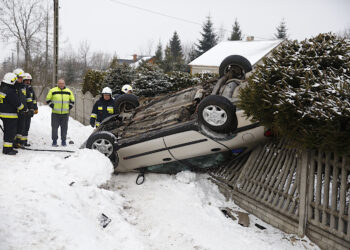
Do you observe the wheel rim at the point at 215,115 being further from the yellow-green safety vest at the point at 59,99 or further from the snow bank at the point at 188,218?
the yellow-green safety vest at the point at 59,99

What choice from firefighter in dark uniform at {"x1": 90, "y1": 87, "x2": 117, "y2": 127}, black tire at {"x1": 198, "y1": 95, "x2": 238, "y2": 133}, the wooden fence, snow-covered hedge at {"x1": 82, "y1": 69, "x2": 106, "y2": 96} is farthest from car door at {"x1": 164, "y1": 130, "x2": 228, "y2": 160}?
snow-covered hedge at {"x1": 82, "y1": 69, "x2": 106, "y2": 96}

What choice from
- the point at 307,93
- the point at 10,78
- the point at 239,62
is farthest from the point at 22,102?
the point at 307,93

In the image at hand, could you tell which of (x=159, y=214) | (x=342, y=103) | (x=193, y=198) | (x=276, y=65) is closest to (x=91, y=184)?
(x=159, y=214)

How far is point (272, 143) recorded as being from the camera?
15.5 ft

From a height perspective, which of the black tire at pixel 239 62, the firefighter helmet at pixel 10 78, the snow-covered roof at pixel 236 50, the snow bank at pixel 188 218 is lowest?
the snow bank at pixel 188 218

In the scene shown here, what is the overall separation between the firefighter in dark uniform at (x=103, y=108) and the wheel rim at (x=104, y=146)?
205 centimetres

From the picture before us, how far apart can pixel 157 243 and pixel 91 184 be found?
1421 millimetres

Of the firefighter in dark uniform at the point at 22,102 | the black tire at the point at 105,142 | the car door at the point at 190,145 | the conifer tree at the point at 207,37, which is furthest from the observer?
the conifer tree at the point at 207,37

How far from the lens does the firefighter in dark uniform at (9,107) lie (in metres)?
5.82

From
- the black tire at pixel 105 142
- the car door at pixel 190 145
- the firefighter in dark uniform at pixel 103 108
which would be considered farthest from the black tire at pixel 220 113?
the firefighter in dark uniform at pixel 103 108

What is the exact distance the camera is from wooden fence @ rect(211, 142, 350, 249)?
3.46 m

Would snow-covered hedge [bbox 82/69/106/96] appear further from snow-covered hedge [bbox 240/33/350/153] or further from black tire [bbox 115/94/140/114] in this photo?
snow-covered hedge [bbox 240/33/350/153]

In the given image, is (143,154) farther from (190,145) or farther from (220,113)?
(220,113)

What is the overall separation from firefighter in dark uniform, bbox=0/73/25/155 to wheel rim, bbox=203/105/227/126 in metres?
3.96
